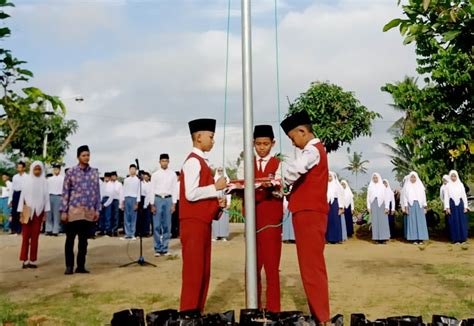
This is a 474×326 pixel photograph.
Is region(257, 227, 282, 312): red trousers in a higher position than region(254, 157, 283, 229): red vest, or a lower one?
lower

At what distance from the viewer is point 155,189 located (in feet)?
33.4

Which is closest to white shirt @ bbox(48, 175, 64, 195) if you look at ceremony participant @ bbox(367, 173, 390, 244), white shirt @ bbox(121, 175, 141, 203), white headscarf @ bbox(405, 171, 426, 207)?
white shirt @ bbox(121, 175, 141, 203)

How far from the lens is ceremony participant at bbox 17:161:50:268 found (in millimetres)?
8500

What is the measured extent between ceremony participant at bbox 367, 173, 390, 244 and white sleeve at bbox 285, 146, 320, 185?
371 inches

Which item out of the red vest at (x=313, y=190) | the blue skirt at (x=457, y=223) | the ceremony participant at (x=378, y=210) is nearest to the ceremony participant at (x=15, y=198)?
the ceremony participant at (x=378, y=210)

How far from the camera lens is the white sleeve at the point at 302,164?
14.1 feet

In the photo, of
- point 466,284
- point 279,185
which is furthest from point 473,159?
point 279,185

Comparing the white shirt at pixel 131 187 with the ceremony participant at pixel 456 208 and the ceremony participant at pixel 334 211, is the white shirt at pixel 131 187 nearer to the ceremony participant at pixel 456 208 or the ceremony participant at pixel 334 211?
the ceremony participant at pixel 334 211

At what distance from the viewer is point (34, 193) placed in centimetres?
863

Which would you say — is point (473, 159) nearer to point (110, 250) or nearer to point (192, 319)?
point (110, 250)

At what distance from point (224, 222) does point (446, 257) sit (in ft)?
18.7

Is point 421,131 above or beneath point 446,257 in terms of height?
above

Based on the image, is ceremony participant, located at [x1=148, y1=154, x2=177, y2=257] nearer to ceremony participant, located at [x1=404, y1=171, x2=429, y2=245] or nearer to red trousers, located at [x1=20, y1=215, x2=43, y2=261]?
red trousers, located at [x1=20, y1=215, x2=43, y2=261]

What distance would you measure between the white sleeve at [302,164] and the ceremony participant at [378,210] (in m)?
9.43
